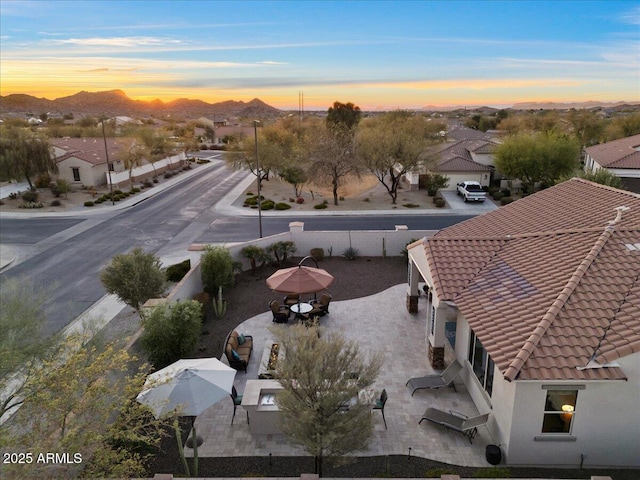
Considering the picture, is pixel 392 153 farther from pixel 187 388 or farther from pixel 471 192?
pixel 187 388

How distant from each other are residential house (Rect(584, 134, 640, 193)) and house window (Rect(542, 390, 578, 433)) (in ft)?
108

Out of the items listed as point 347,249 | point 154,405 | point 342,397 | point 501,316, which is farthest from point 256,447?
point 347,249

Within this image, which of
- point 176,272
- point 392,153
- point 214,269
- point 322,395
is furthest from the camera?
point 392,153

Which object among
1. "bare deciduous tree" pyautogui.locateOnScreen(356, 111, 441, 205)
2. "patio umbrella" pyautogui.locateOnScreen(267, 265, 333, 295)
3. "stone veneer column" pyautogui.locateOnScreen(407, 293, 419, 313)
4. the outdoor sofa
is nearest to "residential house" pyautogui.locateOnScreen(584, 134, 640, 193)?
"bare deciduous tree" pyautogui.locateOnScreen(356, 111, 441, 205)

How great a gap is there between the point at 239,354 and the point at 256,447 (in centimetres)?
421

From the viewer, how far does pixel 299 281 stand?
705 inches

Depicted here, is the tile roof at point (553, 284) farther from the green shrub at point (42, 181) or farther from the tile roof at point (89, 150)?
the green shrub at point (42, 181)

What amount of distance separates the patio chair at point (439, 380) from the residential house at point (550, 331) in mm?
420

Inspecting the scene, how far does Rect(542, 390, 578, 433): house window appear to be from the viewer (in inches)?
424

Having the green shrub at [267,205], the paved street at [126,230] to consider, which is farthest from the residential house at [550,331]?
the green shrub at [267,205]

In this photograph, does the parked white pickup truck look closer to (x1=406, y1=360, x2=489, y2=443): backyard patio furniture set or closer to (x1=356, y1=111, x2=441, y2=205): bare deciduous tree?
(x1=356, y1=111, x2=441, y2=205): bare deciduous tree

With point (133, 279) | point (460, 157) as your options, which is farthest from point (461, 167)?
point (133, 279)

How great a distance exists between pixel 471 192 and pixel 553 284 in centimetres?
3098

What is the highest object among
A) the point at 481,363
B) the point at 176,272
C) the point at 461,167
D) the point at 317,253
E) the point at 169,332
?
the point at 461,167
